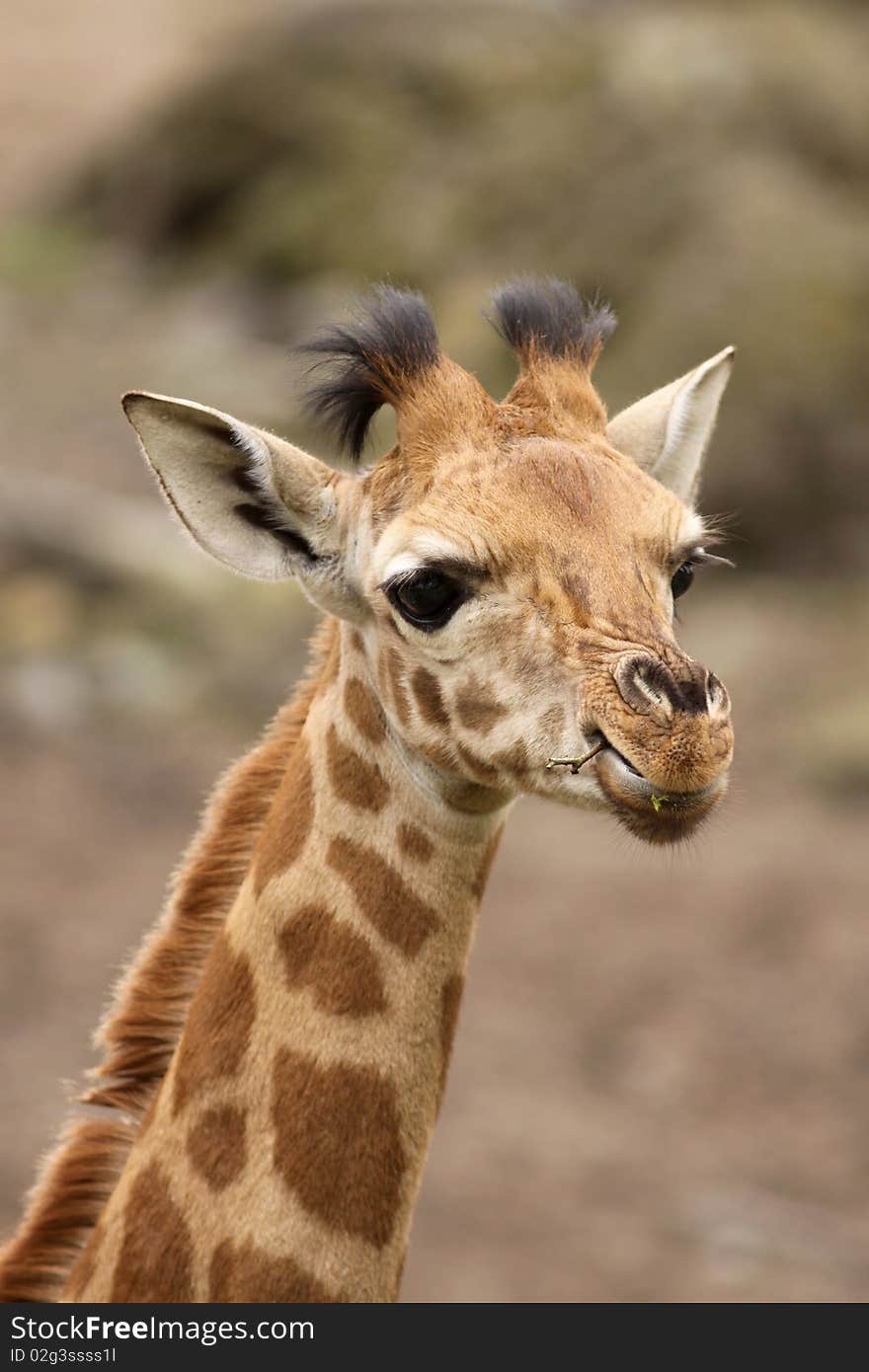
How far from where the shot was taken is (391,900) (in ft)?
15.3

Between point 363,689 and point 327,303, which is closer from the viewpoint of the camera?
point 363,689

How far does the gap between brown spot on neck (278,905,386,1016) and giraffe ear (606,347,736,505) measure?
5.75 ft

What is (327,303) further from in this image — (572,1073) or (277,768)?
(277,768)

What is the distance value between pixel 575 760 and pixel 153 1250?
68.8 inches

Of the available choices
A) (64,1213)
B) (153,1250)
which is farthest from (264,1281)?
(64,1213)

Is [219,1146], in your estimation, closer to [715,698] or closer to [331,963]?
[331,963]

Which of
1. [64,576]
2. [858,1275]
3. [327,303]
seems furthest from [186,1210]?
[327,303]

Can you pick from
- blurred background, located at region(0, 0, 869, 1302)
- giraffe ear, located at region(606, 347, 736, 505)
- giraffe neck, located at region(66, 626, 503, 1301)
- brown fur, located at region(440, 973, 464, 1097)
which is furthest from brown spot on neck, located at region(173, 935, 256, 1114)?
giraffe ear, located at region(606, 347, 736, 505)

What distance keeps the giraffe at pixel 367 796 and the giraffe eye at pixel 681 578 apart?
0.01 meters

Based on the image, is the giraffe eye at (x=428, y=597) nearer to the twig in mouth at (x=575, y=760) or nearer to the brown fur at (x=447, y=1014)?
the twig in mouth at (x=575, y=760)

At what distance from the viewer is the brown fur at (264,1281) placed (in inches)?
175

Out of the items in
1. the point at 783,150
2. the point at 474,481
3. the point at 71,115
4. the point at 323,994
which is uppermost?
the point at 71,115

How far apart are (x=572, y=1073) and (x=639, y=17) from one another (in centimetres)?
1589

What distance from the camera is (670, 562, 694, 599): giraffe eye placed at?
4.70m
